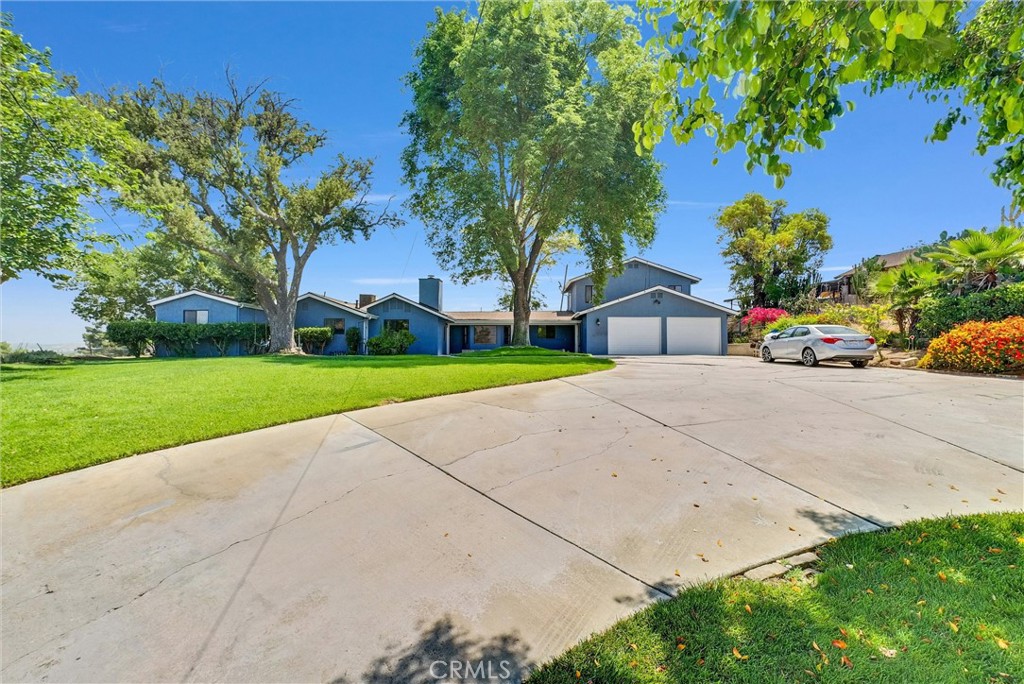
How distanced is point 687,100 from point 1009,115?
168 cm

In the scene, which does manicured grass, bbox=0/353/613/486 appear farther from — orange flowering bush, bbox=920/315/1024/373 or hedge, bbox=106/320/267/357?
hedge, bbox=106/320/267/357

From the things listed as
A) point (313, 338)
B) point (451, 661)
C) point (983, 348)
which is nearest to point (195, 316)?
point (313, 338)

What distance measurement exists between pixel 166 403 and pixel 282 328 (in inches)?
719

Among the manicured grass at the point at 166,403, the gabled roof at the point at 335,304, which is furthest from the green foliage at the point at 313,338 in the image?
the manicured grass at the point at 166,403

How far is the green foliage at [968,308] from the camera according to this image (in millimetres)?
10922

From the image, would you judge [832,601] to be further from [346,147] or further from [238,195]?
[238,195]

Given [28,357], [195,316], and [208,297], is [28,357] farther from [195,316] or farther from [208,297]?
[208,297]

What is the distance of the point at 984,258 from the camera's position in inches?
478

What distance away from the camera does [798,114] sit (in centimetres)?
248

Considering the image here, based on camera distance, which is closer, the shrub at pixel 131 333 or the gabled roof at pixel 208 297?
the shrub at pixel 131 333

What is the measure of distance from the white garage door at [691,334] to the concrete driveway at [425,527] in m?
18.6

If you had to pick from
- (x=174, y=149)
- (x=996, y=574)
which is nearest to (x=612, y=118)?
(x=996, y=574)

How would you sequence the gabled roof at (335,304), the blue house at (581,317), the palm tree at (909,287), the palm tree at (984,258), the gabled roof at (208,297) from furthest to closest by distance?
the gabled roof at (335,304) < the blue house at (581,317) < the gabled roof at (208,297) < the palm tree at (909,287) < the palm tree at (984,258)

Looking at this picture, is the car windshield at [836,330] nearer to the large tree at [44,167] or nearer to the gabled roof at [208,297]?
the large tree at [44,167]
